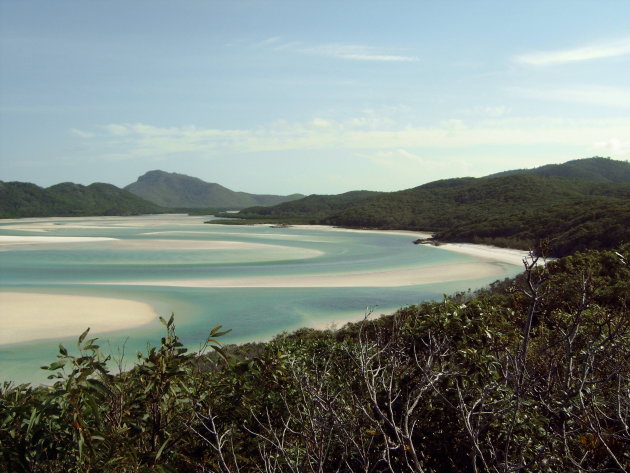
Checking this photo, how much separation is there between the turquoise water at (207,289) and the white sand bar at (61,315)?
716mm

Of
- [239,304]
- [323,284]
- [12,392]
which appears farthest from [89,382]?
[323,284]

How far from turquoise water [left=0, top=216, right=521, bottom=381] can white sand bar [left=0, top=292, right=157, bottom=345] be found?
2.35 feet

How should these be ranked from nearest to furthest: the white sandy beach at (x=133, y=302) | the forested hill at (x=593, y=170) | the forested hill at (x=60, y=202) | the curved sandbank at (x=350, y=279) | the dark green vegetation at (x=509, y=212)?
the white sandy beach at (x=133, y=302)
the curved sandbank at (x=350, y=279)
the dark green vegetation at (x=509, y=212)
the forested hill at (x=60, y=202)
the forested hill at (x=593, y=170)

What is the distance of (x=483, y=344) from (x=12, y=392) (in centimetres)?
442

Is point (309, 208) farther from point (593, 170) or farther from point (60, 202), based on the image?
point (593, 170)

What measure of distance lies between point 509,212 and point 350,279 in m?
43.5

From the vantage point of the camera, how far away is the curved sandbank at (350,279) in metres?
24.3

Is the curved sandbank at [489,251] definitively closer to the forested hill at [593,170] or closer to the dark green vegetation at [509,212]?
the dark green vegetation at [509,212]

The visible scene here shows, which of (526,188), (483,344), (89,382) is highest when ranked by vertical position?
(526,188)

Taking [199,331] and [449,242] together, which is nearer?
[199,331]

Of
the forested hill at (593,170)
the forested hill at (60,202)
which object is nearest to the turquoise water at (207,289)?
the forested hill at (60,202)

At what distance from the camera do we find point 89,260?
3362 centimetres

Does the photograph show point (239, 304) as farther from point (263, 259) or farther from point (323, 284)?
point (263, 259)

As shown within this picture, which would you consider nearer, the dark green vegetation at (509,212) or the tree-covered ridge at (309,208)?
the dark green vegetation at (509,212)
